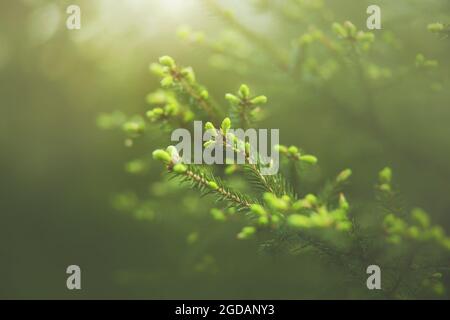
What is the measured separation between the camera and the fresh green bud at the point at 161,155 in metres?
1.24

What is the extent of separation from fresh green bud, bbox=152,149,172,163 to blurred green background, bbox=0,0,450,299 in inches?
23.9

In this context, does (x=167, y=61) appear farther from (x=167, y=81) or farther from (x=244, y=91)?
(x=244, y=91)

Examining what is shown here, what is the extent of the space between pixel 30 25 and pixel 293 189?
8.22 feet

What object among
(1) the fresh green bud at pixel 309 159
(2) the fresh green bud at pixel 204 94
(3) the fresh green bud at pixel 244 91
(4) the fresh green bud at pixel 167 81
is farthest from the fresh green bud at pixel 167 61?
(1) the fresh green bud at pixel 309 159

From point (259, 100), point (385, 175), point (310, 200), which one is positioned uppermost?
point (259, 100)

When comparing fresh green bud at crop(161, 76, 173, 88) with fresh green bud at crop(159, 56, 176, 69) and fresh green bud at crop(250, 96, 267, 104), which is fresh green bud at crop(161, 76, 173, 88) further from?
fresh green bud at crop(250, 96, 267, 104)

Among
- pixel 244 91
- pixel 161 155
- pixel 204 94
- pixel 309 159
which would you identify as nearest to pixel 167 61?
pixel 204 94

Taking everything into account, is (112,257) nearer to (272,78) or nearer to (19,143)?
(19,143)

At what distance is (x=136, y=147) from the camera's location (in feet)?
9.75

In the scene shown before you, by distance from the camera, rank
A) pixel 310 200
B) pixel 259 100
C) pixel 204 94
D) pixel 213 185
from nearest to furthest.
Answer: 1. pixel 310 200
2. pixel 213 185
3. pixel 259 100
4. pixel 204 94

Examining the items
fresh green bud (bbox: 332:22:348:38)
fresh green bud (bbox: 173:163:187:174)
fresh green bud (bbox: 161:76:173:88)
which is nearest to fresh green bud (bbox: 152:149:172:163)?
fresh green bud (bbox: 173:163:187:174)

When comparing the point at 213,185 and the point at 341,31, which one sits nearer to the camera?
the point at 213,185

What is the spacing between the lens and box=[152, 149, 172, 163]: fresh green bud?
4.07 ft

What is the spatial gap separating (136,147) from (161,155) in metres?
1.78
